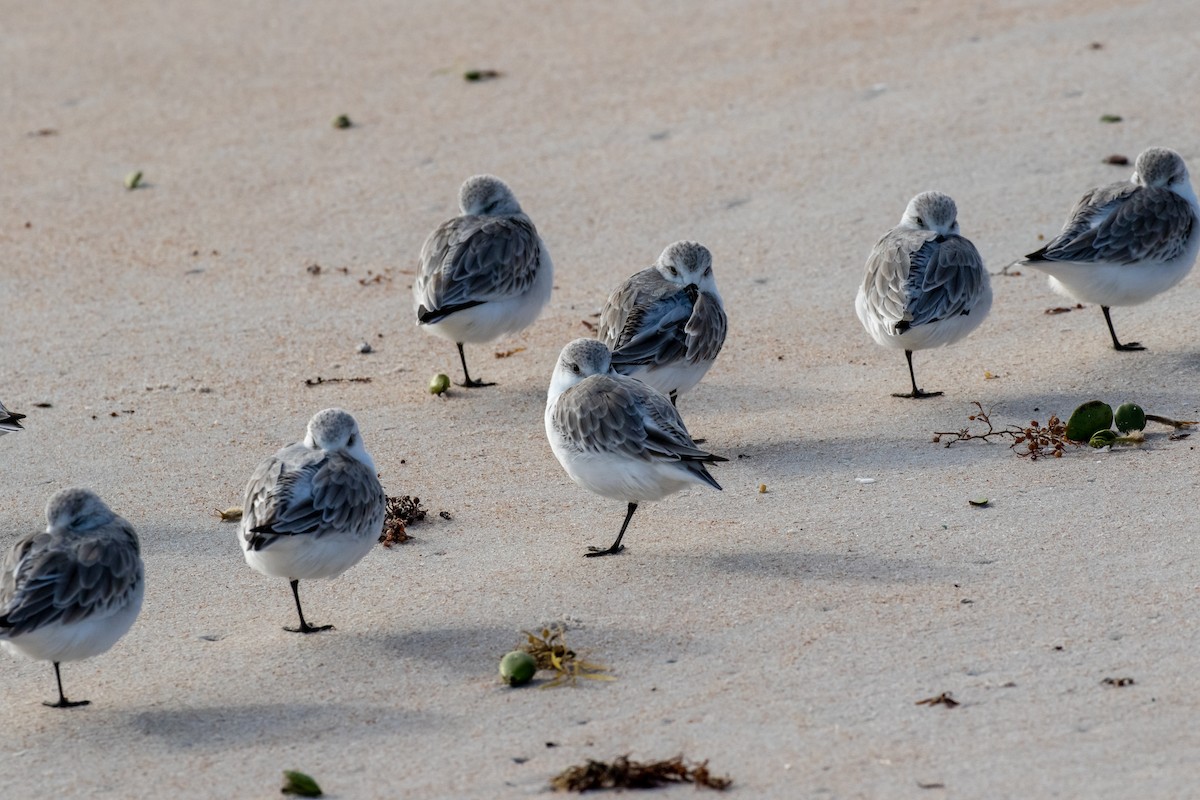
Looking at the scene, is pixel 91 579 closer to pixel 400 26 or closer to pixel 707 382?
pixel 707 382

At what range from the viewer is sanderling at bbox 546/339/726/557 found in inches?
273

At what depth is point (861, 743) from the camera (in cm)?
534

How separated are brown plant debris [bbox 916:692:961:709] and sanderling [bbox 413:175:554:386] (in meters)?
4.45

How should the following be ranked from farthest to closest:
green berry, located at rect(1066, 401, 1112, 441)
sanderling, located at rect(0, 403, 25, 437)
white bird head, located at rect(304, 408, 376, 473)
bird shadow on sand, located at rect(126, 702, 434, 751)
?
1. green berry, located at rect(1066, 401, 1112, 441)
2. sanderling, located at rect(0, 403, 25, 437)
3. white bird head, located at rect(304, 408, 376, 473)
4. bird shadow on sand, located at rect(126, 702, 434, 751)

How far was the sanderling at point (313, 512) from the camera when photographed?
20.8ft

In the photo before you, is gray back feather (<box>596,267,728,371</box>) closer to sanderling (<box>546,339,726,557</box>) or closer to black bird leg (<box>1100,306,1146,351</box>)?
sanderling (<box>546,339,726,557</box>)

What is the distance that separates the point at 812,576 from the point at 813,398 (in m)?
2.41

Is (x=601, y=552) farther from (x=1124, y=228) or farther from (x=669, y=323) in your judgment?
(x=1124, y=228)

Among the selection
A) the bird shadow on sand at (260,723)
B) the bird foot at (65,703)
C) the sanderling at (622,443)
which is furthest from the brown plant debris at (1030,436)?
the bird foot at (65,703)

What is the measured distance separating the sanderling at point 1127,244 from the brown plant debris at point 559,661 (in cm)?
419

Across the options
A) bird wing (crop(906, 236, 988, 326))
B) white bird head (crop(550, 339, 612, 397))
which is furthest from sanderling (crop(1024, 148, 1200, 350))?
white bird head (crop(550, 339, 612, 397))

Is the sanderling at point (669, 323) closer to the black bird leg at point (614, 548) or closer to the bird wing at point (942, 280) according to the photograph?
the bird wing at point (942, 280)

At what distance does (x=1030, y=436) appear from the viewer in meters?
7.91

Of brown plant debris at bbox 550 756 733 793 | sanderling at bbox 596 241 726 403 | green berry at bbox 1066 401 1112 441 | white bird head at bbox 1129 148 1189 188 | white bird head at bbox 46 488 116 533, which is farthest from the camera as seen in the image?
white bird head at bbox 1129 148 1189 188
